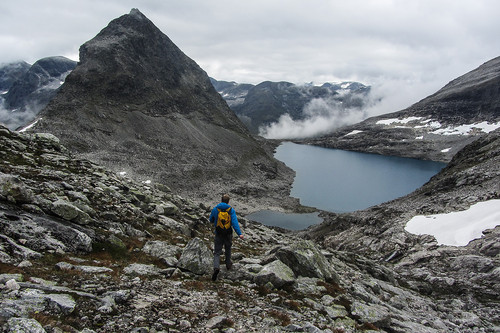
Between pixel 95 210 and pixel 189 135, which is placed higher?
pixel 189 135

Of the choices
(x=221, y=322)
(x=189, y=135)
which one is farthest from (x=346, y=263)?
(x=189, y=135)

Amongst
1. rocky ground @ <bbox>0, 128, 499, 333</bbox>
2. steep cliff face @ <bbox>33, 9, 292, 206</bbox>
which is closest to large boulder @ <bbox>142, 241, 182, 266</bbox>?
rocky ground @ <bbox>0, 128, 499, 333</bbox>

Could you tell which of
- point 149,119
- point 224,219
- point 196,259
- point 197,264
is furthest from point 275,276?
point 149,119

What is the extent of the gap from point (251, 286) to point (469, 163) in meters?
60.0

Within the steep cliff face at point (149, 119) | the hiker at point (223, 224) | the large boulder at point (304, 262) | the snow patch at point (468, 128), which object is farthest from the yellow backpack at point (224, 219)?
the snow patch at point (468, 128)

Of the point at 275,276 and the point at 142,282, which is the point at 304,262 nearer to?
the point at 275,276

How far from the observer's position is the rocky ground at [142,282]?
7887 mm

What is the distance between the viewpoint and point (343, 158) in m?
186

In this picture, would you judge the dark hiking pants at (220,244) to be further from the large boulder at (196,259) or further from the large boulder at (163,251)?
the large boulder at (163,251)

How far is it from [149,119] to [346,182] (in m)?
74.3

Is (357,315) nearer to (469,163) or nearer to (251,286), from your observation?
(251,286)

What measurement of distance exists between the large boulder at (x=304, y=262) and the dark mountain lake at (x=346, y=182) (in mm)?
50574

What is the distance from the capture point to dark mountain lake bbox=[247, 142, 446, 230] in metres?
73.3

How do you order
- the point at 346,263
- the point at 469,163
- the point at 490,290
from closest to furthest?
the point at 490,290, the point at 346,263, the point at 469,163
